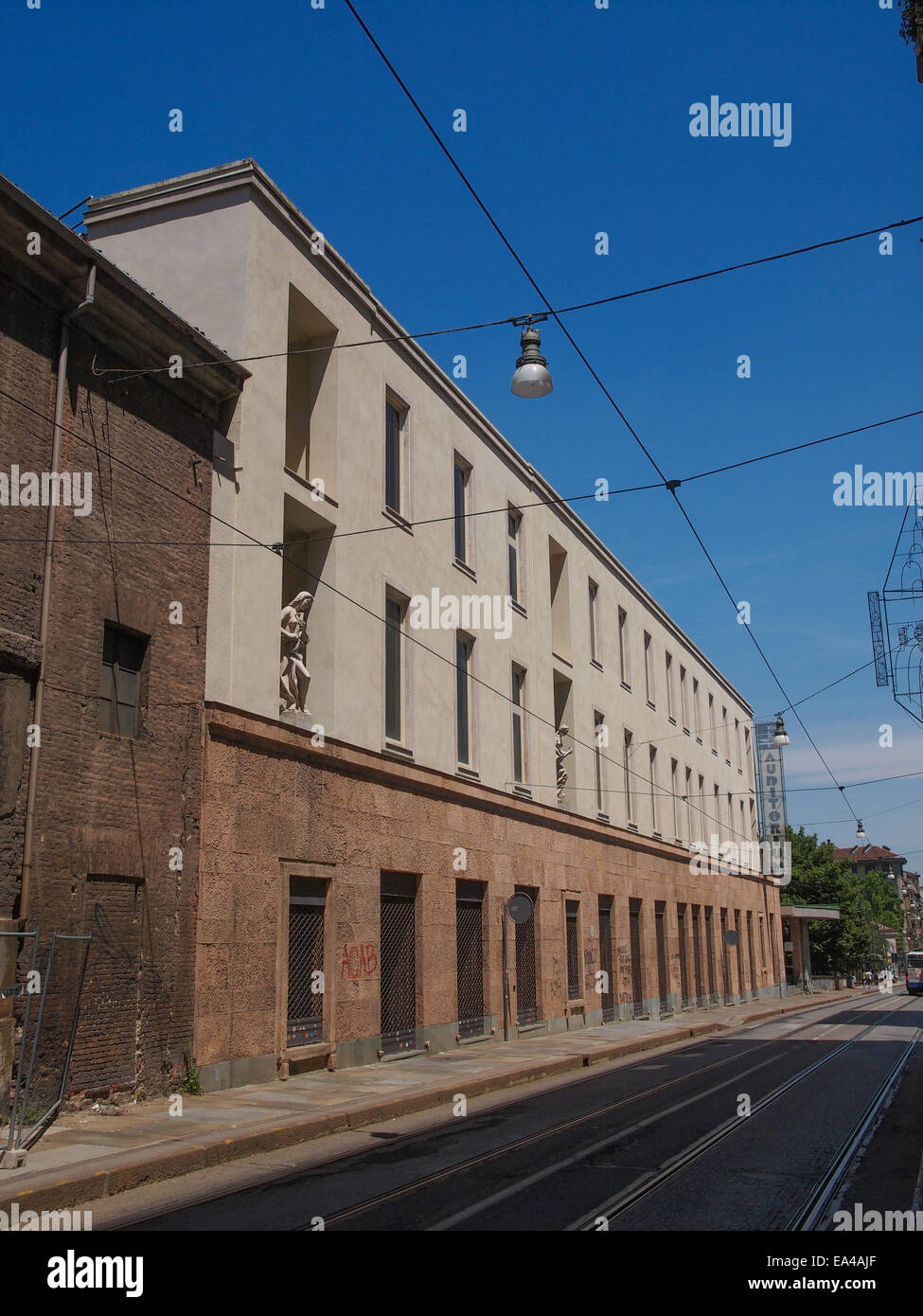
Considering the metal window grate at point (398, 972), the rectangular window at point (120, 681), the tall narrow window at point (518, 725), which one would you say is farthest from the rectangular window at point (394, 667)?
the rectangular window at point (120, 681)

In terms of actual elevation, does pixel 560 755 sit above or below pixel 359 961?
above

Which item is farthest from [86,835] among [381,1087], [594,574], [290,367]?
[594,574]


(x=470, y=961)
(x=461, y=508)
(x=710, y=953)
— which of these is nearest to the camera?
(x=470, y=961)

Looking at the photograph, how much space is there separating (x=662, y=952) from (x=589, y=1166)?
25.5 m

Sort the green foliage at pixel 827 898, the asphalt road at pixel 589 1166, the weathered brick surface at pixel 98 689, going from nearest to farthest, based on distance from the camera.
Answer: the asphalt road at pixel 589 1166 → the weathered brick surface at pixel 98 689 → the green foliage at pixel 827 898

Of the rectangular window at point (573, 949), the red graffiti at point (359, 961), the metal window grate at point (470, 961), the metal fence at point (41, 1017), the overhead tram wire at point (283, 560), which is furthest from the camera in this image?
the rectangular window at point (573, 949)

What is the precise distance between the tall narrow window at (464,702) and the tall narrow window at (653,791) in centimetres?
1377

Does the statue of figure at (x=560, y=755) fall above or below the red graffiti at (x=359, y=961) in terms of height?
above

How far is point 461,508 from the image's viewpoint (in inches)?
901

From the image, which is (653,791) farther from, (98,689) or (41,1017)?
→ (41,1017)

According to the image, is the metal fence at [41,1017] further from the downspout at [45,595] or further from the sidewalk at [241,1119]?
the downspout at [45,595]
